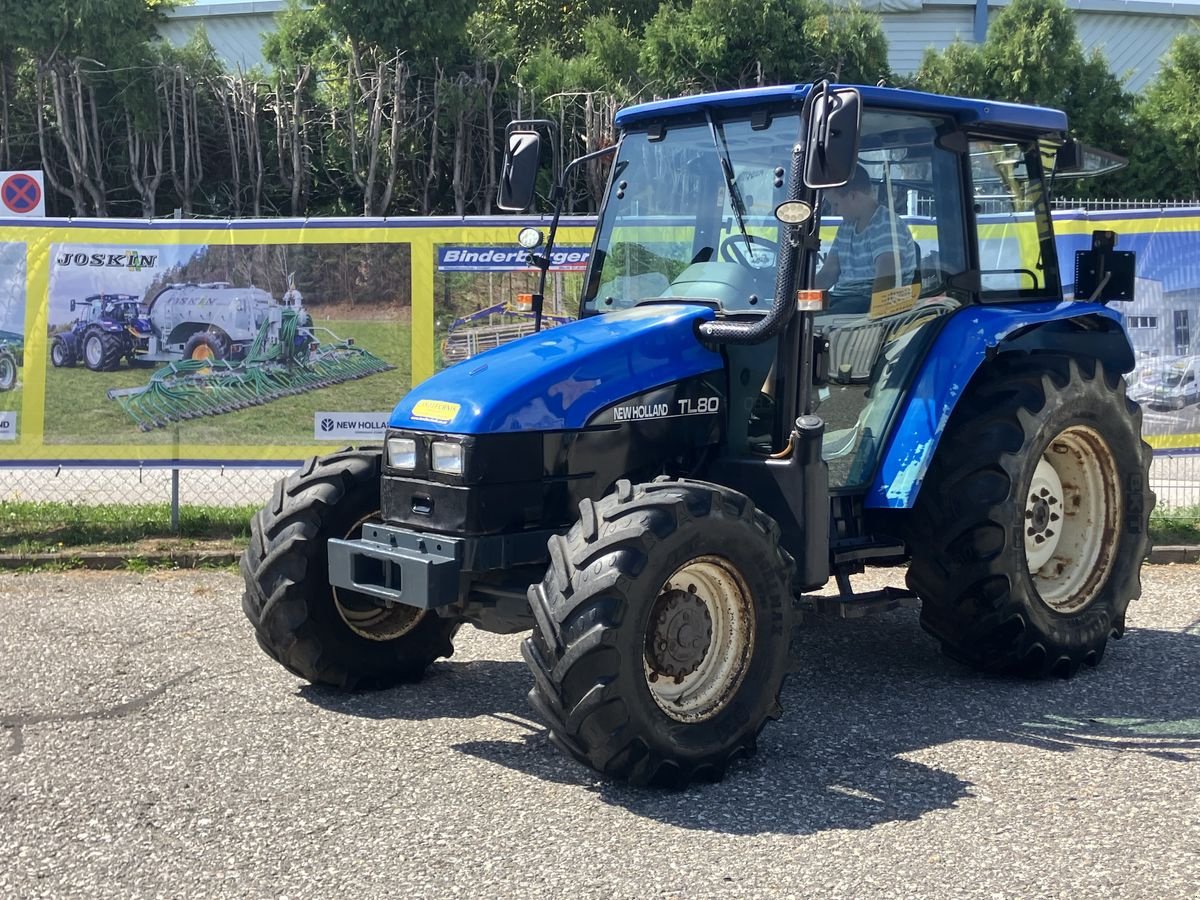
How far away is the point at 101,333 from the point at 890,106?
18.6ft

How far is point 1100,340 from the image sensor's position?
6.67 m

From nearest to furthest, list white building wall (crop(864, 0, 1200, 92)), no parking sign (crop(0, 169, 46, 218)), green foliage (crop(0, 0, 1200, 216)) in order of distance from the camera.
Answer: no parking sign (crop(0, 169, 46, 218)), green foliage (crop(0, 0, 1200, 216)), white building wall (crop(864, 0, 1200, 92))

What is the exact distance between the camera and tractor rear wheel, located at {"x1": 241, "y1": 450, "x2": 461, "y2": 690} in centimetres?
569

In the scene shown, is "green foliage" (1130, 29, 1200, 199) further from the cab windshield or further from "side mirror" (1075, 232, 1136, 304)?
the cab windshield

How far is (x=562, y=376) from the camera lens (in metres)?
5.18

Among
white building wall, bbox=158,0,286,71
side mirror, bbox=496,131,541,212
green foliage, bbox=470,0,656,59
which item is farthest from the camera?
white building wall, bbox=158,0,286,71

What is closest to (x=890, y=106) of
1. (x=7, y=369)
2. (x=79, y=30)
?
(x=7, y=369)

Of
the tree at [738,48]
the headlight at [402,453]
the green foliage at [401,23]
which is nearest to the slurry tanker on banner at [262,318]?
the headlight at [402,453]

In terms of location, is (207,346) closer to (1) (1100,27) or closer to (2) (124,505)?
(2) (124,505)

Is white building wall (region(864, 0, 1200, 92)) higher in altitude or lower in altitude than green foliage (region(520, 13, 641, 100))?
higher

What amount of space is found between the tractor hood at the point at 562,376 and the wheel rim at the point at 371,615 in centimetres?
83

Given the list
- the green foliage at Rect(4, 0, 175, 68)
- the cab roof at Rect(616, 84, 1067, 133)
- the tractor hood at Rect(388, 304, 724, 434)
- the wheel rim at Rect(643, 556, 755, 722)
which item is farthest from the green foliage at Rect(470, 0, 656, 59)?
the wheel rim at Rect(643, 556, 755, 722)

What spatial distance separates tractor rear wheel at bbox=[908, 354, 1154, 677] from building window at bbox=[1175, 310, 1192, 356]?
294 centimetres

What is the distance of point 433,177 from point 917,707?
12621mm
